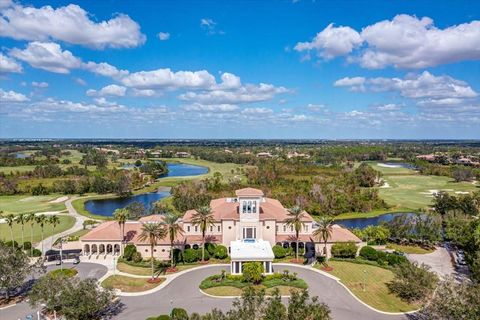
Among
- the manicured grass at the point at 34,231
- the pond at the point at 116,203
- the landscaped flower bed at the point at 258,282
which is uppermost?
the landscaped flower bed at the point at 258,282

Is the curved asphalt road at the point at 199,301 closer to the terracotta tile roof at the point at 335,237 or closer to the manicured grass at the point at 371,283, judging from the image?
the manicured grass at the point at 371,283

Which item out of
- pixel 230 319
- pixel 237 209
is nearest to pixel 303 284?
pixel 237 209

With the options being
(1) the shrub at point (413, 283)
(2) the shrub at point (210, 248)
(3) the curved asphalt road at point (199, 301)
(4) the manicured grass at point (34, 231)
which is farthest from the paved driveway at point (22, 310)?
(1) the shrub at point (413, 283)

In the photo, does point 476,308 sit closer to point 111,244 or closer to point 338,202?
point 111,244

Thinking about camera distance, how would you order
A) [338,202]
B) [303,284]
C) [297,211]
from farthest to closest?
[338,202] → [297,211] → [303,284]

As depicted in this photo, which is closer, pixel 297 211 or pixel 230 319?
A: pixel 230 319

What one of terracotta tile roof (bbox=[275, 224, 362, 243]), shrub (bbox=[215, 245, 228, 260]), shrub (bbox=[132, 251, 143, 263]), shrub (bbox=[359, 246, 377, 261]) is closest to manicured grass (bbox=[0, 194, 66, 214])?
shrub (bbox=[132, 251, 143, 263])

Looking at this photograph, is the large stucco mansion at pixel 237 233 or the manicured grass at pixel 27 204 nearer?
the large stucco mansion at pixel 237 233
